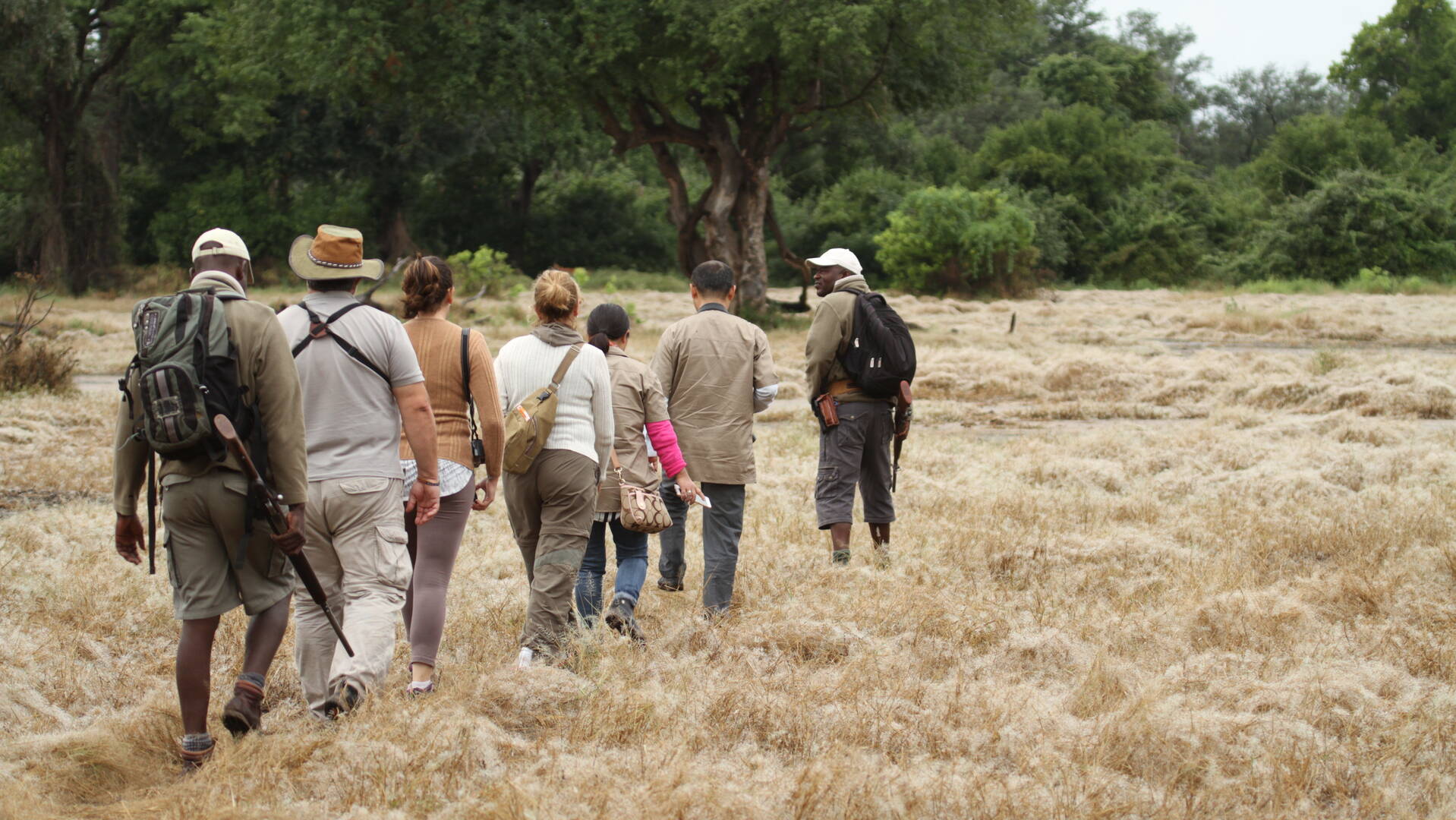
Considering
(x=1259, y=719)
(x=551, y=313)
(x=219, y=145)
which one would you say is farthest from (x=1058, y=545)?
(x=219, y=145)

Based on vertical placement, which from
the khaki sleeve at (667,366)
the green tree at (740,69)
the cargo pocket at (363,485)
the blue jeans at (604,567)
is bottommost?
the blue jeans at (604,567)

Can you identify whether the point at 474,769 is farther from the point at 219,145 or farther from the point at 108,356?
the point at 219,145

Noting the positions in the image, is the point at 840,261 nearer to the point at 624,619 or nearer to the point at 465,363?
the point at 624,619

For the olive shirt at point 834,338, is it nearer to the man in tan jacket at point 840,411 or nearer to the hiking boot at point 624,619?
the man in tan jacket at point 840,411

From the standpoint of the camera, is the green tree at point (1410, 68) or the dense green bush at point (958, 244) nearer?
the dense green bush at point (958, 244)

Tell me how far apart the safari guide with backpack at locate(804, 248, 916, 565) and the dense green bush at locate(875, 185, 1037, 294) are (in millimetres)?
28826

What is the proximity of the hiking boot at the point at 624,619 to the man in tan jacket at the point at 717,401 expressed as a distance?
45cm

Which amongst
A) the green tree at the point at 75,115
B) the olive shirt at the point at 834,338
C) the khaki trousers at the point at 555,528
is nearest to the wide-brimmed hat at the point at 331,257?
the khaki trousers at the point at 555,528

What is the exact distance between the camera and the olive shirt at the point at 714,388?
19.6 feet

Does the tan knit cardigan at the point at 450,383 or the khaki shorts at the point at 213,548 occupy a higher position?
the tan knit cardigan at the point at 450,383

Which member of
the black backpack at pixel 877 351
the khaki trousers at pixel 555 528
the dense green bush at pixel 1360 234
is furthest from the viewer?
the dense green bush at pixel 1360 234

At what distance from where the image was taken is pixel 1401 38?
58.9m

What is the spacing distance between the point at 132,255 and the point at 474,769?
4323 centimetres

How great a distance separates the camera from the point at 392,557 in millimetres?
4441
